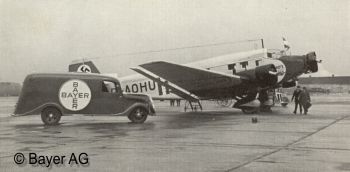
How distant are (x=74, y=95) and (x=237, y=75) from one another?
8.24 meters

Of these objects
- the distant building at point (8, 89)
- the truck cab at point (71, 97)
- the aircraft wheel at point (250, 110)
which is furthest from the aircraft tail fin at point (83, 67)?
the distant building at point (8, 89)

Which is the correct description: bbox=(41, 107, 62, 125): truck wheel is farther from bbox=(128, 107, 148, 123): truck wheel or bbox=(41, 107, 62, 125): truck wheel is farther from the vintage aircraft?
the vintage aircraft

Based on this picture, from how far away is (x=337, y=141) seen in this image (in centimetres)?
1035

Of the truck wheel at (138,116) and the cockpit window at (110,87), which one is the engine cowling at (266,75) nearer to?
the truck wheel at (138,116)

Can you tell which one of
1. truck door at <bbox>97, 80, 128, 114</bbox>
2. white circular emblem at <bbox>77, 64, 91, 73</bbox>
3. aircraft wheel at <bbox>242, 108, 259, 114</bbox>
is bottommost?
aircraft wheel at <bbox>242, 108, 259, 114</bbox>

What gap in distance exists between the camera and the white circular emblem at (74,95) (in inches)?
618

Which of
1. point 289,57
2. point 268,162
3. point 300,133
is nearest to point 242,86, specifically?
point 289,57

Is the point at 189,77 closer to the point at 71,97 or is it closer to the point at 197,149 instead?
the point at 71,97

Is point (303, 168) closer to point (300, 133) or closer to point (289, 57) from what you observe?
point (300, 133)

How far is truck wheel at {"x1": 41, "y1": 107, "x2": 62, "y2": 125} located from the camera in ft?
51.7

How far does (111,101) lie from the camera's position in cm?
1609

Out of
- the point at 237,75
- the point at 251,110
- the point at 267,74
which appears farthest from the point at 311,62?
the point at 251,110

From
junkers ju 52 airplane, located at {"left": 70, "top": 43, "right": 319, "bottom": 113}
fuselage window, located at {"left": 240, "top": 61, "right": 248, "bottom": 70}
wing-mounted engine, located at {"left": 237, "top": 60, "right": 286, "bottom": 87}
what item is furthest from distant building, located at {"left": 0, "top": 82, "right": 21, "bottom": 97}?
wing-mounted engine, located at {"left": 237, "top": 60, "right": 286, "bottom": 87}

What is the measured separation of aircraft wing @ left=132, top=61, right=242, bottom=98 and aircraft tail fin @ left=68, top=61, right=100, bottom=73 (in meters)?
5.00
